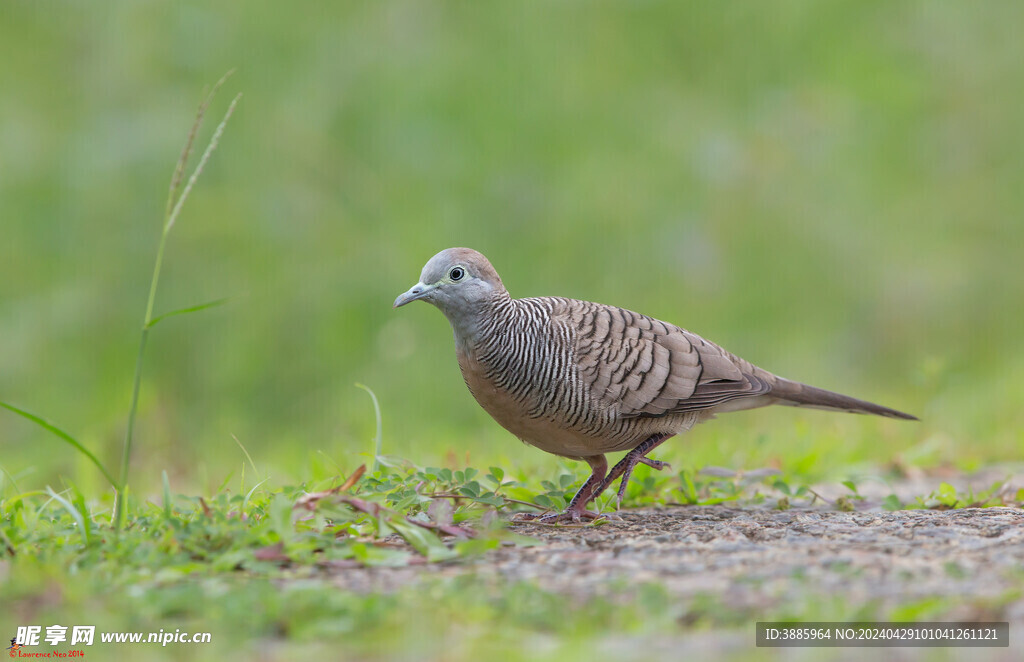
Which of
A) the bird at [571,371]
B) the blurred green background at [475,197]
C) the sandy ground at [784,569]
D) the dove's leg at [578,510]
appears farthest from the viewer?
the blurred green background at [475,197]

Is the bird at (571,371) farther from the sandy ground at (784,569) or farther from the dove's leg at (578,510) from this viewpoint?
the sandy ground at (784,569)

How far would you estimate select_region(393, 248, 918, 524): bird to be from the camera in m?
4.25

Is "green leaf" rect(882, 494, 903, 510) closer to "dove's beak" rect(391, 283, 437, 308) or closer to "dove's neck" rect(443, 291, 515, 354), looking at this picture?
"dove's neck" rect(443, 291, 515, 354)

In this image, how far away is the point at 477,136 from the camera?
10781 mm

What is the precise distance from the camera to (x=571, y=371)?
4312 millimetres

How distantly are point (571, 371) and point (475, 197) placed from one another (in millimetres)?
6250

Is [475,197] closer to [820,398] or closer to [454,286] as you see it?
[820,398]

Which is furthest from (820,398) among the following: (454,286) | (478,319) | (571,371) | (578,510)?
(454,286)

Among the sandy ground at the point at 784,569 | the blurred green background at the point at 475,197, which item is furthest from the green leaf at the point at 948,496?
the blurred green background at the point at 475,197

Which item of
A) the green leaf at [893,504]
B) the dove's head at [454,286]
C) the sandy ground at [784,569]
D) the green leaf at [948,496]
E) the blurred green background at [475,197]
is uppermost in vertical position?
the blurred green background at [475,197]

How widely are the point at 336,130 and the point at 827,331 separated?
206 inches

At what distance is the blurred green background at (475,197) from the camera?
29.8ft

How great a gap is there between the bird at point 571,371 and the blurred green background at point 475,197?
2889 millimetres

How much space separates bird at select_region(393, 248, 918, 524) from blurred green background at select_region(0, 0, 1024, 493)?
9.48 ft
